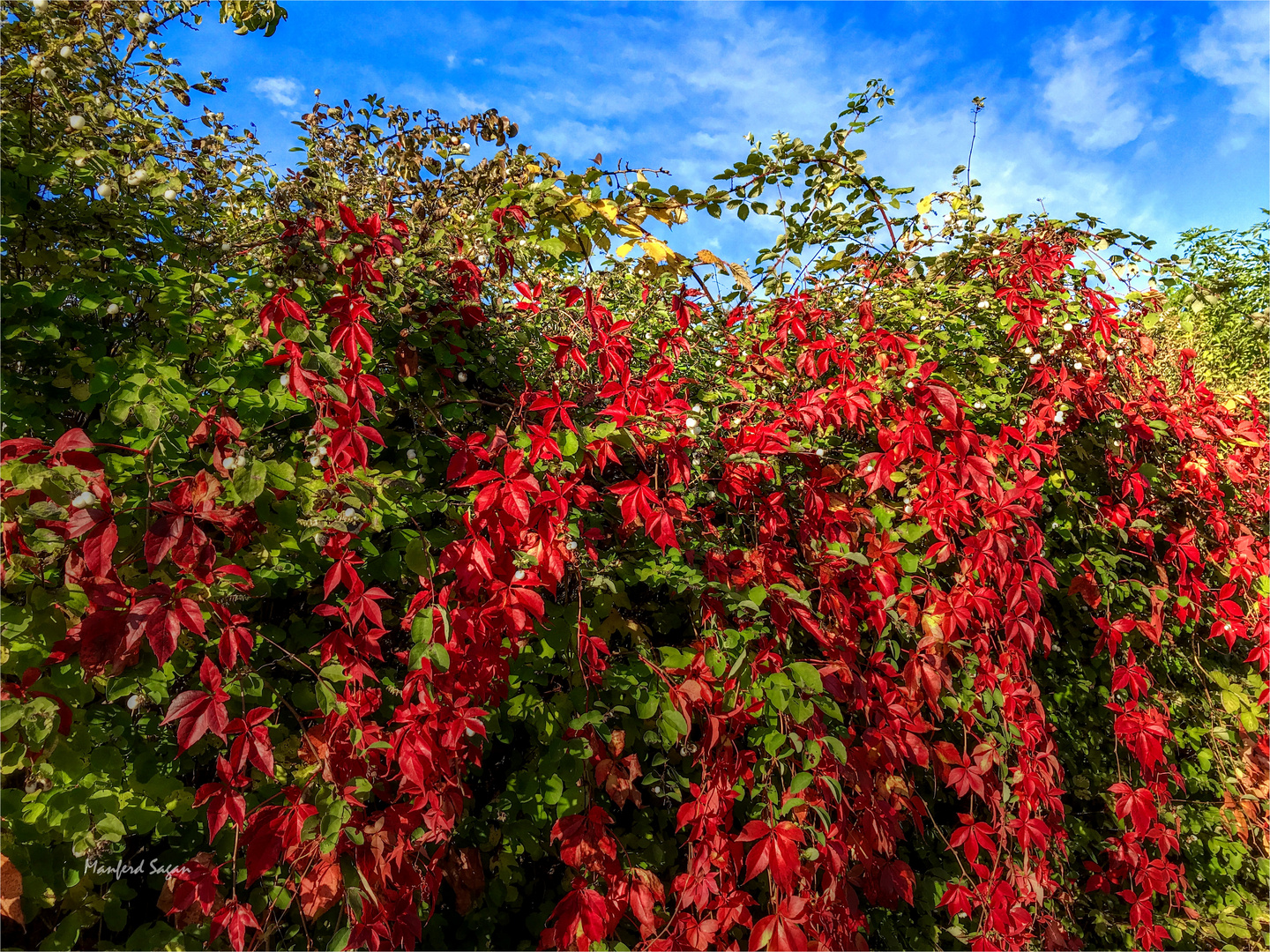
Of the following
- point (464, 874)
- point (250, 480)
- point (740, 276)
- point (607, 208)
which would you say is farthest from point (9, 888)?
point (740, 276)

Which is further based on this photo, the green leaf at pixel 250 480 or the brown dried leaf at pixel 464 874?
the brown dried leaf at pixel 464 874

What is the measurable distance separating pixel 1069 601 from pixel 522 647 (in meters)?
2.32

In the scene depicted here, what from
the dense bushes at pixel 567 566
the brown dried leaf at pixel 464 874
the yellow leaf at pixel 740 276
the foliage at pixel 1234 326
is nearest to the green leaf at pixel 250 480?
the dense bushes at pixel 567 566

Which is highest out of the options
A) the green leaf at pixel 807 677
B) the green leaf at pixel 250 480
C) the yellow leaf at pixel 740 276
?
the yellow leaf at pixel 740 276

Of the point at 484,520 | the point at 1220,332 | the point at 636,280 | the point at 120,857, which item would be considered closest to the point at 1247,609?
the point at 636,280

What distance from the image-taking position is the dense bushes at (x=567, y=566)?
4.58ft

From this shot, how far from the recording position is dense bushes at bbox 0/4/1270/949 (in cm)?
140

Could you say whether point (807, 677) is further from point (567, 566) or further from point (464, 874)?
point (464, 874)

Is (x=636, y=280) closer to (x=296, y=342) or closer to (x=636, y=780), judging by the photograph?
(x=296, y=342)

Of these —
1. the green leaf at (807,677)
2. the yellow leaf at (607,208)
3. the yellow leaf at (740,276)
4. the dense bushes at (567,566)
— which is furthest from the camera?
the yellow leaf at (740,276)

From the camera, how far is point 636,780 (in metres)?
2.12

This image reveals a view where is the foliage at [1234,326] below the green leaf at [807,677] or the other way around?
the other way around

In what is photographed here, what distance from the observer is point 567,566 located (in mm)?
1765

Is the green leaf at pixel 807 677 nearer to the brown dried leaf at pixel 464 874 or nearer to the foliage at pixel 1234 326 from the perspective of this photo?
the brown dried leaf at pixel 464 874
